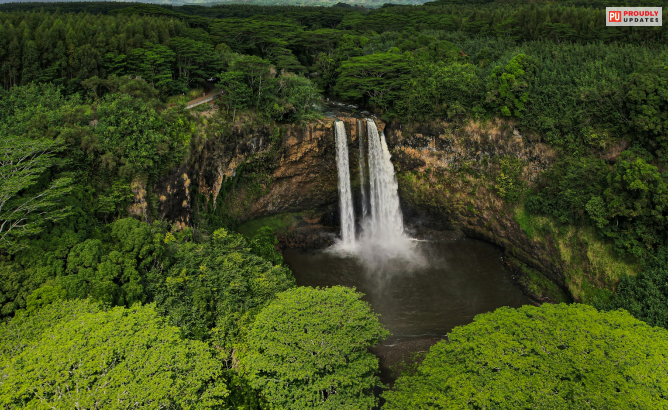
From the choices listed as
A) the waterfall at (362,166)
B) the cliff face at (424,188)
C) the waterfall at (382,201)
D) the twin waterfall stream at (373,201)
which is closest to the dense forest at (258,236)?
the cliff face at (424,188)

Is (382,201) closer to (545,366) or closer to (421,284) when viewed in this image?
(421,284)

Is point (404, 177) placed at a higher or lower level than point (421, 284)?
higher

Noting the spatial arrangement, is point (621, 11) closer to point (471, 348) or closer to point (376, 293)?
point (376, 293)

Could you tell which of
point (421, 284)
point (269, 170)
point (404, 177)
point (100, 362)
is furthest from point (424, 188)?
point (100, 362)

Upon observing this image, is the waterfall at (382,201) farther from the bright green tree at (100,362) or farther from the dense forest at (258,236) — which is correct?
the bright green tree at (100,362)

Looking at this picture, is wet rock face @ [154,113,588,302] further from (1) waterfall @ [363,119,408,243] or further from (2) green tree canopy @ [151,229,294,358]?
(2) green tree canopy @ [151,229,294,358]

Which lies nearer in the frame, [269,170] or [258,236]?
[258,236]

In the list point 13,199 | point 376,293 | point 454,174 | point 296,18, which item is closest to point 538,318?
point 376,293
